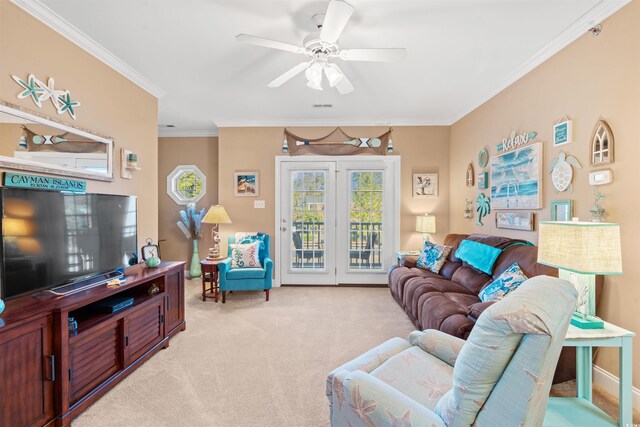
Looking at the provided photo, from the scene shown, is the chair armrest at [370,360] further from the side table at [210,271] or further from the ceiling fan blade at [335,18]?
the side table at [210,271]

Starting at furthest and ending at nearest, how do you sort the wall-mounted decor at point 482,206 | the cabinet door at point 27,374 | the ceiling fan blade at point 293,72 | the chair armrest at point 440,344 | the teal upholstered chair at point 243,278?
the teal upholstered chair at point 243,278 → the wall-mounted decor at point 482,206 → the ceiling fan blade at point 293,72 → the chair armrest at point 440,344 → the cabinet door at point 27,374

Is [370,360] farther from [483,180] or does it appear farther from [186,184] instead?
[186,184]

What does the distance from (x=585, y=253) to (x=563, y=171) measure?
121cm

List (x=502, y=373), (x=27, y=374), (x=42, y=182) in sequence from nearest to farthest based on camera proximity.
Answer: (x=502, y=373) < (x=27, y=374) < (x=42, y=182)

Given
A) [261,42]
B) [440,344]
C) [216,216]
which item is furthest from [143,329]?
[261,42]

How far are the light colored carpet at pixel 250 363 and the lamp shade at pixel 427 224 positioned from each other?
1.15m

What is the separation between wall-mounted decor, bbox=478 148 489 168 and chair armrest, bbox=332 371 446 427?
3.26 m

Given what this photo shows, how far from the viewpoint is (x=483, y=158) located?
356 cm

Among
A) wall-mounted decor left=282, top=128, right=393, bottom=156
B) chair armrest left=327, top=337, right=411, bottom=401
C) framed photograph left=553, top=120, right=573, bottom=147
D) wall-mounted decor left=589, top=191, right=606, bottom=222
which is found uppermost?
wall-mounted decor left=282, top=128, right=393, bottom=156

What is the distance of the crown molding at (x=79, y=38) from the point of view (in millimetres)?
1964

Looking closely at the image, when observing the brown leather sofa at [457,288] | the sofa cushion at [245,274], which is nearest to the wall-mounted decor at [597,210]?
the brown leather sofa at [457,288]

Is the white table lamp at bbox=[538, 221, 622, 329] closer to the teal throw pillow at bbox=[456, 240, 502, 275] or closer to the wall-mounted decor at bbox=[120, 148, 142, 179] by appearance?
the teal throw pillow at bbox=[456, 240, 502, 275]

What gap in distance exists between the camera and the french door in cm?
460

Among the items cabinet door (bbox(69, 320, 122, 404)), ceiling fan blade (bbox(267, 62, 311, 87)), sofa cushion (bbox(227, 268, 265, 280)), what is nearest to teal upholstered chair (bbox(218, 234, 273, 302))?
sofa cushion (bbox(227, 268, 265, 280))
